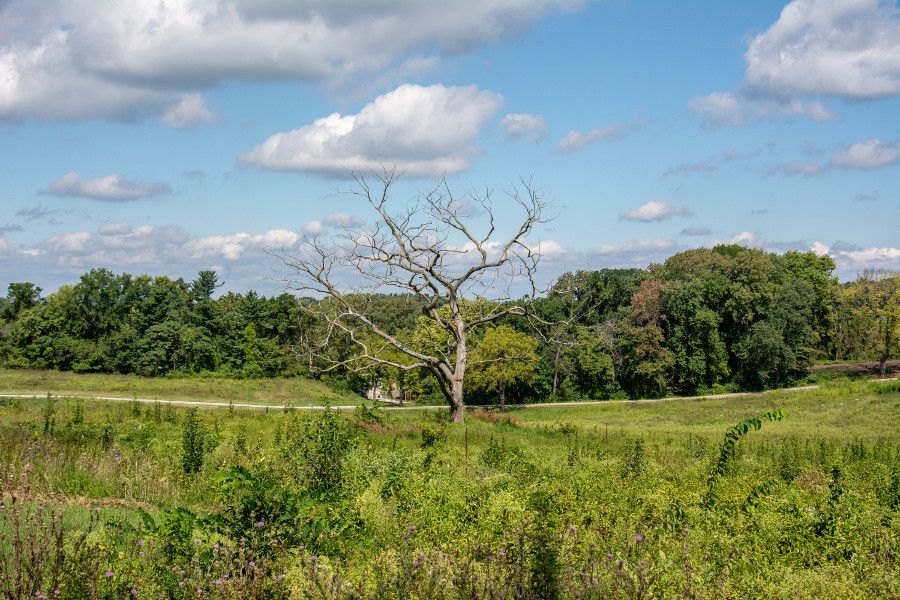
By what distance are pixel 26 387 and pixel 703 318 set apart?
52.9 m

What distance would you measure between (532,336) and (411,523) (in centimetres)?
6270

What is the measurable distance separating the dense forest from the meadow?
48494mm

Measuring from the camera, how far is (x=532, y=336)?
2758 inches

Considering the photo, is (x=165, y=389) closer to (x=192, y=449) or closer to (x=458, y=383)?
(x=458, y=383)

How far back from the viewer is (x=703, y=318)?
66062 millimetres

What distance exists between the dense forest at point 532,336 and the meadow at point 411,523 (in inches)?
1909

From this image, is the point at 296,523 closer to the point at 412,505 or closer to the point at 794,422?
the point at 412,505

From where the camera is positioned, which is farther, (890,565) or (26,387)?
(26,387)

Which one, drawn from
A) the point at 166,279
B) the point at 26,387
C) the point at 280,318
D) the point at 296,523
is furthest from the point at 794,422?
the point at 166,279

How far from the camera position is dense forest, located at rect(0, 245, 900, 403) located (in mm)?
65938

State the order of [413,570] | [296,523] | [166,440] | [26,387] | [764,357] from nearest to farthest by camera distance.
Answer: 1. [413,570]
2. [296,523]
3. [166,440]
4. [26,387]
5. [764,357]

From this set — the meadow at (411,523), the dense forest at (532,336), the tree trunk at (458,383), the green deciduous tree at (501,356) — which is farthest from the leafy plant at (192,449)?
the dense forest at (532,336)

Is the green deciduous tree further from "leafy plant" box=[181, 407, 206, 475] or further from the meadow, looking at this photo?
"leafy plant" box=[181, 407, 206, 475]

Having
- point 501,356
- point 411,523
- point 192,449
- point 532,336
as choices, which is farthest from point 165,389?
point 411,523
